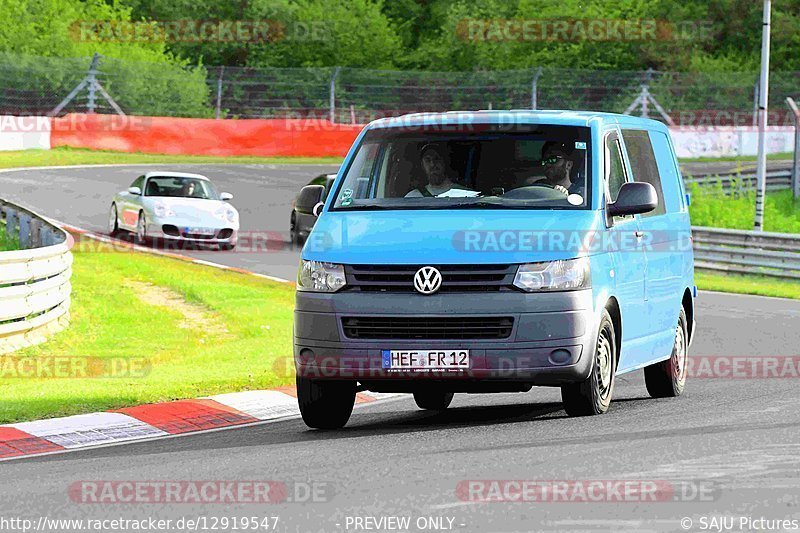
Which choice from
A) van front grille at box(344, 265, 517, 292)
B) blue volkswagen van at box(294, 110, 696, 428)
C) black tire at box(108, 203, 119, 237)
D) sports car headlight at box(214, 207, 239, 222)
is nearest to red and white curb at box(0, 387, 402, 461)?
blue volkswagen van at box(294, 110, 696, 428)

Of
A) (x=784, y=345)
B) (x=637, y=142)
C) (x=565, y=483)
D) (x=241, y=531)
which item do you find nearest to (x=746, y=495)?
(x=565, y=483)

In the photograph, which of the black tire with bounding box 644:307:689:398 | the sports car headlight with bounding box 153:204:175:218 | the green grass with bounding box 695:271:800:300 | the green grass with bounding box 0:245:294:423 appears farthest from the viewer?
the sports car headlight with bounding box 153:204:175:218

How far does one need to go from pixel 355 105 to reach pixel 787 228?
15.7m

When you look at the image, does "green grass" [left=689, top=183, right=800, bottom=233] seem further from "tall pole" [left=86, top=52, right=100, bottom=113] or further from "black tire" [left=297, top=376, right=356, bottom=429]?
"black tire" [left=297, top=376, right=356, bottom=429]

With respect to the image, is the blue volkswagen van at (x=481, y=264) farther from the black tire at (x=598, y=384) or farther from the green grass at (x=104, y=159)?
the green grass at (x=104, y=159)

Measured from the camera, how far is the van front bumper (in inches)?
381

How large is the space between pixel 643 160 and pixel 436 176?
6.57 ft

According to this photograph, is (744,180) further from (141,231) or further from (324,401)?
(324,401)

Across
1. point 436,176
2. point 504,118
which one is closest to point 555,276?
point 436,176

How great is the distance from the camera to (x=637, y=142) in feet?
39.4

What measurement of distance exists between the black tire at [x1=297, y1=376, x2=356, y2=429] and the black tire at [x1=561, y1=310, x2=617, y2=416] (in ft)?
4.64

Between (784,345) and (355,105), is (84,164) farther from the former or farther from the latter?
(784,345)

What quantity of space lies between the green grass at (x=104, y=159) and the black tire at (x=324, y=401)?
35.5 m

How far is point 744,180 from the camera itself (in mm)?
47906
